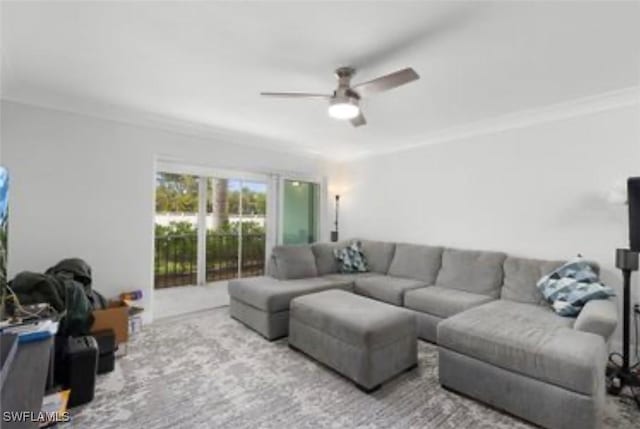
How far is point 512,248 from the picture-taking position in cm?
344

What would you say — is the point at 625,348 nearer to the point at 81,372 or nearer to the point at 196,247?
the point at 81,372

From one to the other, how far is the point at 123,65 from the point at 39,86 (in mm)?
1067

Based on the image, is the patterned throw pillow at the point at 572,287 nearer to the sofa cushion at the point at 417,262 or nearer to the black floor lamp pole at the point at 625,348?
the black floor lamp pole at the point at 625,348

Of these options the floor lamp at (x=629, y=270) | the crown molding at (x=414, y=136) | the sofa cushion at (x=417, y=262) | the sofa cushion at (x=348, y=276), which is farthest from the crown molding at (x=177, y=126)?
the floor lamp at (x=629, y=270)

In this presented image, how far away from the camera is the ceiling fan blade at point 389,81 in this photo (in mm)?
1874

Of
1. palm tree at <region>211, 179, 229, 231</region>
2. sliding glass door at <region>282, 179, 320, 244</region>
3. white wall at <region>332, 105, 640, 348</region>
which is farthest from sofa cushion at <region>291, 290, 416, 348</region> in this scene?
palm tree at <region>211, 179, 229, 231</region>

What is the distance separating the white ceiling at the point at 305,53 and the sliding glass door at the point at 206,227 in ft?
6.03

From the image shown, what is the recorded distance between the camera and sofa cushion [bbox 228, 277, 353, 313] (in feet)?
10.3

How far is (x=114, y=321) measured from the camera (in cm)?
275

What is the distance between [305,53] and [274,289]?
88.7 inches

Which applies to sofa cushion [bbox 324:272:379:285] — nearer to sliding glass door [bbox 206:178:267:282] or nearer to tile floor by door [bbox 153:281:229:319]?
sliding glass door [bbox 206:178:267:282]

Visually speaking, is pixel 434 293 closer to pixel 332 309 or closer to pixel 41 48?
Answer: pixel 332 309

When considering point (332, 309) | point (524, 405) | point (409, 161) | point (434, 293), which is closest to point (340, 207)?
point (409, 161)

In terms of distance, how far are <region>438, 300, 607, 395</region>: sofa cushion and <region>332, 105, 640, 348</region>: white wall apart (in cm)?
98
